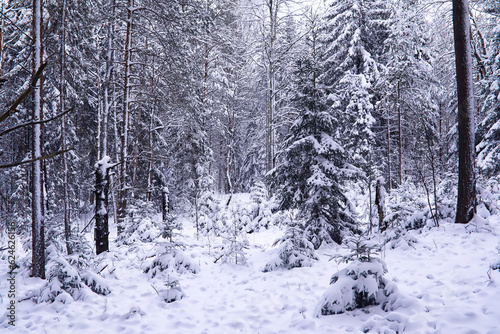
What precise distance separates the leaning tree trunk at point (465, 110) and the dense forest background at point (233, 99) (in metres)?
0.79

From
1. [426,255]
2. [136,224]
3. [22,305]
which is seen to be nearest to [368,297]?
[426,255]

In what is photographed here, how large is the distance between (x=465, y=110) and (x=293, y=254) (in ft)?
18.4

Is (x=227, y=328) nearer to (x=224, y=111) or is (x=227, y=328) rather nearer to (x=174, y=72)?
(x=174, y=72)

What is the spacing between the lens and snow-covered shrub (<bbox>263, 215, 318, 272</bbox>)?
7.09 m

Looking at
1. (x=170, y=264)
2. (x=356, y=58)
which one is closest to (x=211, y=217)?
(x=170, y=264)

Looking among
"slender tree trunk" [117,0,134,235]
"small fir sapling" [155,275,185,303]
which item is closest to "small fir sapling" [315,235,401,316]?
"small fir sapling" [155,275,185,303]

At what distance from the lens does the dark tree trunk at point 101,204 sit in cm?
833

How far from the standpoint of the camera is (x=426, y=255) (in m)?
6.55

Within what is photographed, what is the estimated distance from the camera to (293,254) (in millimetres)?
7168

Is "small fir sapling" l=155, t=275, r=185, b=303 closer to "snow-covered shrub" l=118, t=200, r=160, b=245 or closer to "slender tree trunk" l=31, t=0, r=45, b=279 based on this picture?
"slender tree trunk" l=31, t=0, r=45, b=279

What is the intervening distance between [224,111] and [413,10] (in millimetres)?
15507

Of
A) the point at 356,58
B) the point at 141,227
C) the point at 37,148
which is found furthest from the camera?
the point at 356,58

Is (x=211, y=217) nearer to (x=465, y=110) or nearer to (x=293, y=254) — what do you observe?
(x=293, y=254)

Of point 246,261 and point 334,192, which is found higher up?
point 334,192
